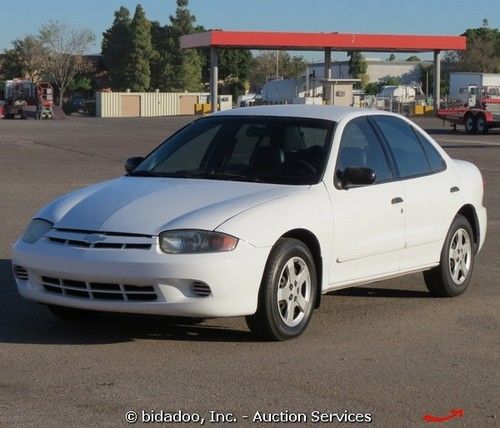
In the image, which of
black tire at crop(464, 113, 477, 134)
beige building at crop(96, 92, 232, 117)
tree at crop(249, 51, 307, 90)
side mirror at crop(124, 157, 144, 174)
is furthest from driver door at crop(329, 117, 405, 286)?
tree at crop(249, 51, 307, 90)

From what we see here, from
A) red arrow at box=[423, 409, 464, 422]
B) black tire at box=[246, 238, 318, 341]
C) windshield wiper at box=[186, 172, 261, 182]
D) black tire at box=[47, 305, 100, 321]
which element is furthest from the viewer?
windshield wiper at box=[186, 172, 261, 182]

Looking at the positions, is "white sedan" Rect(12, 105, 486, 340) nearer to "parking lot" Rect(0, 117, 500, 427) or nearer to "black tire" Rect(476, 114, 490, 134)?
"parking lot" Rect(0, 117, 500, 427)

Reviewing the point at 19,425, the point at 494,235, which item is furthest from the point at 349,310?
the point at 494,235

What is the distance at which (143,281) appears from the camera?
700 cm

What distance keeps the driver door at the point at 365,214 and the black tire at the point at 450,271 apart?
0.65 meters

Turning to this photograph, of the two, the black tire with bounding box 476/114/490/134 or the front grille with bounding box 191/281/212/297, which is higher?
the front grille with bounding box 191/281/212/297

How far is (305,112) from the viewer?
8695mm

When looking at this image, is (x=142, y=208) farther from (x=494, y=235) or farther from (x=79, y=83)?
(x=79, y=83)

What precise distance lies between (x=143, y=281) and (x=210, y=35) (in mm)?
54980

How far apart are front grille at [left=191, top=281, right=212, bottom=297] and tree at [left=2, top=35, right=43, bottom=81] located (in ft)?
321

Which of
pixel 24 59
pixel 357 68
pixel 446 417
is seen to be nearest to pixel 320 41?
pixel 357 68

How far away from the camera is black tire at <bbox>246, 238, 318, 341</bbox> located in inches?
284

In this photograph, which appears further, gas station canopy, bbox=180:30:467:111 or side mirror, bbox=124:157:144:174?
gas station canopy, bbox=180:30:467:111

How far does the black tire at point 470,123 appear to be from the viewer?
4591 cm
